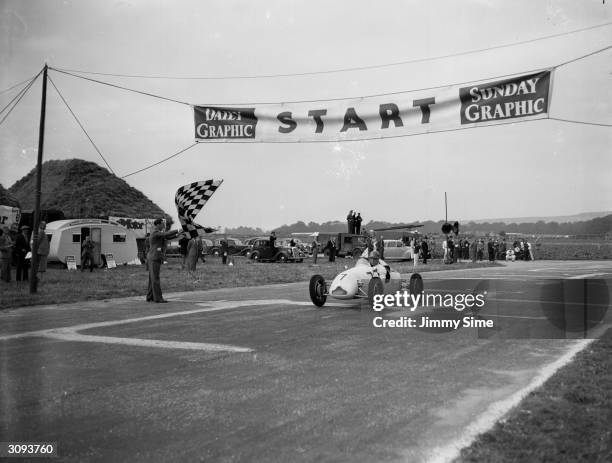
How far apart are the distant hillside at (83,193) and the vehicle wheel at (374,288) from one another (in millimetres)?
34959

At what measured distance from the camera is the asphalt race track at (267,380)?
3805 mm

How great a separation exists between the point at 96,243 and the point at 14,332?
54.9ft

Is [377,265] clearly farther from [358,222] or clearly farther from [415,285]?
[358,222]

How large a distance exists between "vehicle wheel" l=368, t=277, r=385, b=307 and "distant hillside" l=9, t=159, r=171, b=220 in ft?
115

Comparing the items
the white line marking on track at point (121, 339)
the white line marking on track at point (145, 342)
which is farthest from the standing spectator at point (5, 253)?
the white line marking on track at point (145, 342)

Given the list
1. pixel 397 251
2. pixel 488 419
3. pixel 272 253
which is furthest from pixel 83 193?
pixel 488 419

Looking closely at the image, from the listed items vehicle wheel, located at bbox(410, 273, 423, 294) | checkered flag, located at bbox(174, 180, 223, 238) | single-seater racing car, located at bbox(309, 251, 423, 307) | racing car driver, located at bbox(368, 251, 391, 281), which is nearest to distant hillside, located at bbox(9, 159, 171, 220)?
checkered flag, located at bbox(174, 180, 223, 238)

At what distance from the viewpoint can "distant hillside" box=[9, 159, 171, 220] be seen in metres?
43.2

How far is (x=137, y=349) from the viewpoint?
7000mm

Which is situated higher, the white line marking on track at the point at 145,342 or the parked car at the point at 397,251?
the parked car at the point at 397,251

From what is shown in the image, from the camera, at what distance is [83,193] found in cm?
4466

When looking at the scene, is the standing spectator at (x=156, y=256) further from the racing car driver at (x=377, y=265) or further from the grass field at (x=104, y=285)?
the racing car driver at (x=377, y=265)

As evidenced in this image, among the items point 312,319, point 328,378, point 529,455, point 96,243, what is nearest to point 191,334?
point 312,319

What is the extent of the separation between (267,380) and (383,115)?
21.9ft
